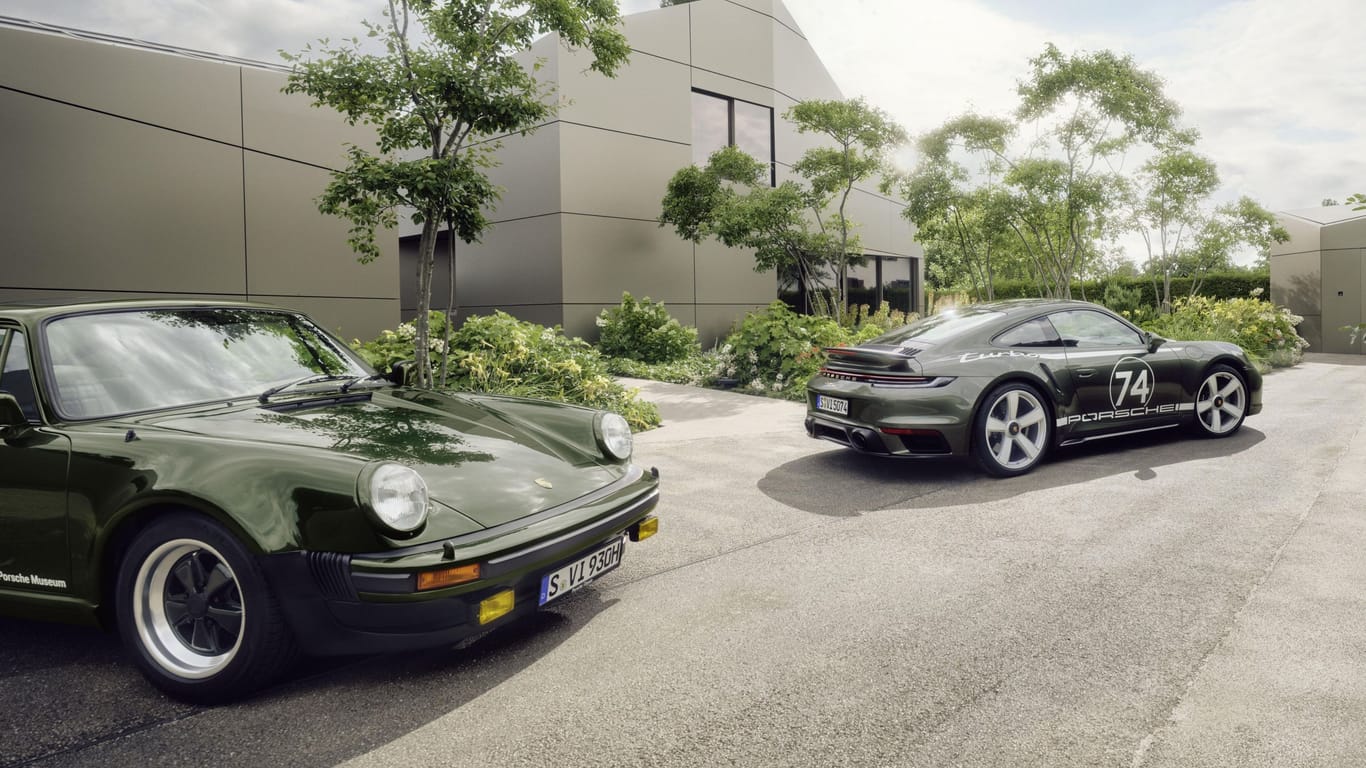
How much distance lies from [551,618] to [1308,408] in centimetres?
1003

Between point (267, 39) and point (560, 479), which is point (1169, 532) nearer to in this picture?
point (560, 479)

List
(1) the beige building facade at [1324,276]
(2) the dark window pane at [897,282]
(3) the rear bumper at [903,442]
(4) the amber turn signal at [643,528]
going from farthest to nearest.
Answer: (2) the dark window pane at [897,282] → (1) the beige building facade at [1324,276] → (3) the rear bumper at [903,442] → (4) the amber turn signal at [643,528]

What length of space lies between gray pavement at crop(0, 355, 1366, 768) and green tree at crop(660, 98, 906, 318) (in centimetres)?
999

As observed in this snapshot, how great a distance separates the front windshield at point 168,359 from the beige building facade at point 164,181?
4026mm

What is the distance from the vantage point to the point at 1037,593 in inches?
143

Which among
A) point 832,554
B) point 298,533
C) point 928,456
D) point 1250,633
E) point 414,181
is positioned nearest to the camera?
point 298,533

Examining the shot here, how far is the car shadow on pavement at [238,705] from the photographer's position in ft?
7.88

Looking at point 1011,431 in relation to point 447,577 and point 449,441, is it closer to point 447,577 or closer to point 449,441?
point 449,441

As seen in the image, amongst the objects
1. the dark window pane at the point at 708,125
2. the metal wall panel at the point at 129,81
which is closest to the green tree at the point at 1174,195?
the dark window pane at the point at 708,125

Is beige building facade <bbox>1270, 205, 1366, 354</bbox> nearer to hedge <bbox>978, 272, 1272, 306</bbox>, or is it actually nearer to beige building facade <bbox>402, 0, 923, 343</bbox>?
hedge <bbox>978, 272, 1272, 306</bbox>

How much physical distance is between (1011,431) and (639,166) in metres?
11.7

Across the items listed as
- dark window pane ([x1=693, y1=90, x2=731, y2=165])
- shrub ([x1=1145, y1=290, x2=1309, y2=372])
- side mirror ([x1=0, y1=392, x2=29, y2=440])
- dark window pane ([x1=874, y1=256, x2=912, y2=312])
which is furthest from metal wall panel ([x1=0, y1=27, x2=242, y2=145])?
dark window pane ([x1=874, y1=256, x2=912, y2=312])

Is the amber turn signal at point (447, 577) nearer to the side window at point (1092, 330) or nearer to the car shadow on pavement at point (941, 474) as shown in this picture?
the car shadow on pavement at point (941, 474)

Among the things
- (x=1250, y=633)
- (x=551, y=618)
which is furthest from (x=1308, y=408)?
(x=551, y=618)
